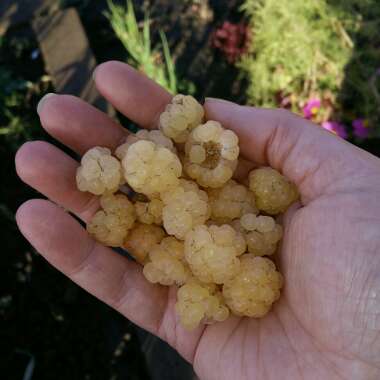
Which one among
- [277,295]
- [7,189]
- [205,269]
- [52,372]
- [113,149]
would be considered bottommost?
[52,372]

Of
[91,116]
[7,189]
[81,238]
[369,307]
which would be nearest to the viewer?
[369,307]

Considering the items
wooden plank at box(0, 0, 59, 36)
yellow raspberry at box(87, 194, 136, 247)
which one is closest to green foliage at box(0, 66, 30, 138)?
wooden plank at box(0, 0, 59, 36)

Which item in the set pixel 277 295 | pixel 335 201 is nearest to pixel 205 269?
pixel 277 295

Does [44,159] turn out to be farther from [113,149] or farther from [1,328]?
[1,328]

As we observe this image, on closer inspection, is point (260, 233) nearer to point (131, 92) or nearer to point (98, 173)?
point (98, 173)

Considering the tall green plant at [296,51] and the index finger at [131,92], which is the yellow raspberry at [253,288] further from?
the tall green plant at [296,51]

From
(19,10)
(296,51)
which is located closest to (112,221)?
(296,51)
